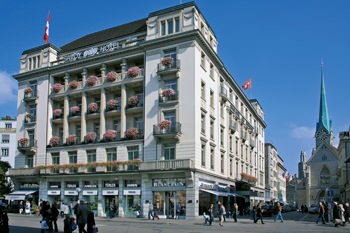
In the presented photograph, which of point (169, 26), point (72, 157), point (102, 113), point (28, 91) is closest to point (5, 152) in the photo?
point (28, 91)

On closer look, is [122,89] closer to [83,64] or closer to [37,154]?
[83,64]

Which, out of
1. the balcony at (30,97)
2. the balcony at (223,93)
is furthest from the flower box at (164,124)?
→ the balcony at (30,97)

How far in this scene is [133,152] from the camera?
1711 inches

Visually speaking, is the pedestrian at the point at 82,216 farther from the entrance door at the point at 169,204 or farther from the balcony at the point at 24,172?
the balcony at the point at 24,172

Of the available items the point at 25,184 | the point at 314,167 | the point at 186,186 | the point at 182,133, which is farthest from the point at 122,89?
the point at 314,167

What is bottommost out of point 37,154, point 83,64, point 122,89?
point 37,154

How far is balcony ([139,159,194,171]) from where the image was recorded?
38906 millimetres

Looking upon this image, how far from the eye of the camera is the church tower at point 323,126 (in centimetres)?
14375

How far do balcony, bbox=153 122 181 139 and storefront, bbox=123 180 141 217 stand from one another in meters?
5.46

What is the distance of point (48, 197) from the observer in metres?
49.1

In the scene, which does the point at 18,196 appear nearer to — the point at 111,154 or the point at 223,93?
the point at 111,154

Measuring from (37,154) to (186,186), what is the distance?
21.1 metres

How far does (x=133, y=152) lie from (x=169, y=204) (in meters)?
6.65

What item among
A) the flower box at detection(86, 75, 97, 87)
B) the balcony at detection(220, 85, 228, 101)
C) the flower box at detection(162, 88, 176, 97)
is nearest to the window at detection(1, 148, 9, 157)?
the flower box at detection(86, 75, 97, 87)
